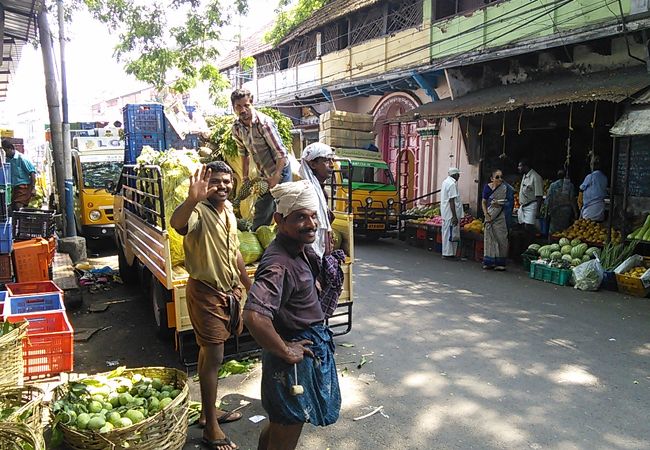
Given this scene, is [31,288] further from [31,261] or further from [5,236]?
[31,261]

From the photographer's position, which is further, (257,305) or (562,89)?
(562,89)

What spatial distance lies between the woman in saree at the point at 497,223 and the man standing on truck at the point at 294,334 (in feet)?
25.8

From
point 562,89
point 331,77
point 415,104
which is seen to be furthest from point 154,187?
point 331,77

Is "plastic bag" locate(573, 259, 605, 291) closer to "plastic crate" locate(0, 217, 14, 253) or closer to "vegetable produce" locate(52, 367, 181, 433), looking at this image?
"vegetable produce" locate(52, 367, 181, 433)

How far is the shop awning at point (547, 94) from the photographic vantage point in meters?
8.47

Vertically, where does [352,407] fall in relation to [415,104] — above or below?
below

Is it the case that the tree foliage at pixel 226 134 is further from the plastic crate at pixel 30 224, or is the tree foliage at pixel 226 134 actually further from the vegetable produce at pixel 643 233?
the vegetable produce at pixel 643 233

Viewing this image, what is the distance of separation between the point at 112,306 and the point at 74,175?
5.73m

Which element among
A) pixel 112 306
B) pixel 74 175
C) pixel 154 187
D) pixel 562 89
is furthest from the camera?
pixel 74 175

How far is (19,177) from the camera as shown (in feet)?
30.4

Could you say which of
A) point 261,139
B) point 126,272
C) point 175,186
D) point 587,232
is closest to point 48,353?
point 175,186

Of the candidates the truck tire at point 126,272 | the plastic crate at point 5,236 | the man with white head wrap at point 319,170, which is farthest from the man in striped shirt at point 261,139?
the truck tire at point 126,272

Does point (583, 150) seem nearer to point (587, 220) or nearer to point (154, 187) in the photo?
point (587, 220)

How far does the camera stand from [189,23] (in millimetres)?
14461
